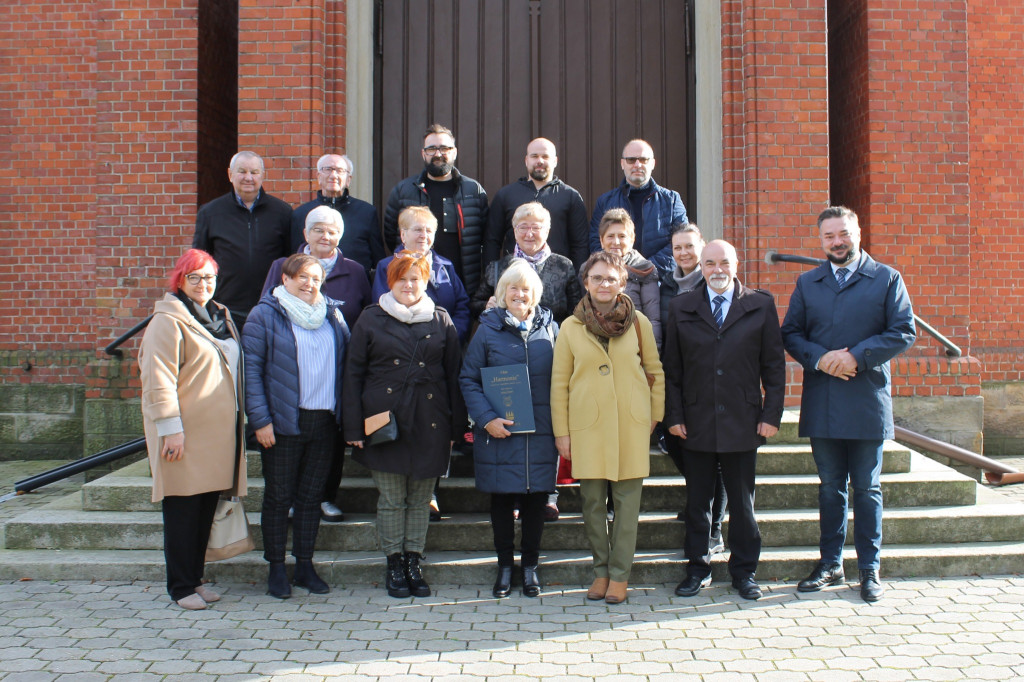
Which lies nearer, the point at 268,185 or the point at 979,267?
the point at 268,185

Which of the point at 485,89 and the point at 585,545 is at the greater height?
the point at 485,89

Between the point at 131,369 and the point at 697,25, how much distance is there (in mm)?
5291

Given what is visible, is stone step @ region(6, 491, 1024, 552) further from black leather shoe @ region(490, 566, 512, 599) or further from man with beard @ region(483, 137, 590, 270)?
man with beard @ region(483, 137, 590, 270)

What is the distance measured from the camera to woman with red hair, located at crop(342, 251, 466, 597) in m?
4.16

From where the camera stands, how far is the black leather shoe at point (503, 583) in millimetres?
4207

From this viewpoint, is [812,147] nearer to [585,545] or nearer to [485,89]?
[485,89]

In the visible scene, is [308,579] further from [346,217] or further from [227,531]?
[346,217]

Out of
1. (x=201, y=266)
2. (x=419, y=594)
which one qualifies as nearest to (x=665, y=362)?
(x=419, y=594)

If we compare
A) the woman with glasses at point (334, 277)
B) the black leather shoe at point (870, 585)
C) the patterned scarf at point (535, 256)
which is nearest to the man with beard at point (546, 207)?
the patterned scarf at point (535, 256)

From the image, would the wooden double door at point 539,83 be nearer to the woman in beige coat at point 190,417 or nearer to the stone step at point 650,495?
the stone step at point 650,495

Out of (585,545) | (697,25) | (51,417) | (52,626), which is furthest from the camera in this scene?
(51,417)

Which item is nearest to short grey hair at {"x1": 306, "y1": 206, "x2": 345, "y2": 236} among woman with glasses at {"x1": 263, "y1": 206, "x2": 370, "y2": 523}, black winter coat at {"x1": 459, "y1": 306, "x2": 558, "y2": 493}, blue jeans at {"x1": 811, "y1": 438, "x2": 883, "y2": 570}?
woman with glasses at {"x1": 263, "y1": 206, "x2": 370, "y2": 523}

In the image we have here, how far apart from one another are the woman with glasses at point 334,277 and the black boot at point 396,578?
2.04 ft

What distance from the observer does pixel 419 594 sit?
4.22 m
